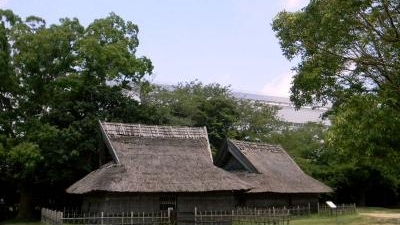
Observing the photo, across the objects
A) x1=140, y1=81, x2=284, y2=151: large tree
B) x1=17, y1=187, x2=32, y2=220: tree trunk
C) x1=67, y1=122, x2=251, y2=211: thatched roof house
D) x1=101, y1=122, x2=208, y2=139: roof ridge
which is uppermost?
x1=140, y1=81, x2=284, y2=151: large tree

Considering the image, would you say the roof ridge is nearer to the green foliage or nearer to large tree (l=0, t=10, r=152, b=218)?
large tree (l=0, t=10, r=152, b=218)

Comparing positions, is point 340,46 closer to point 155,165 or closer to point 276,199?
point 155,165

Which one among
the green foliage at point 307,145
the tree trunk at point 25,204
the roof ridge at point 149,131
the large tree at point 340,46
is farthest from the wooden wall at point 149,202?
the green foliage at point 307,145

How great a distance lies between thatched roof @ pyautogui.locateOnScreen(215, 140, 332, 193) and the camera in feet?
108

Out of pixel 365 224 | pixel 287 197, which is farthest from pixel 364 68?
pixel 287 197

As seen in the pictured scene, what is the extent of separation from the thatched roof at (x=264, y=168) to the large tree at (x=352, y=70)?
13.8 meters

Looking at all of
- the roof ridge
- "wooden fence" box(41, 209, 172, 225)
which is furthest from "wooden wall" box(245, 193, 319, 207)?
"wooden fence" box(41, 209, 172, 225)

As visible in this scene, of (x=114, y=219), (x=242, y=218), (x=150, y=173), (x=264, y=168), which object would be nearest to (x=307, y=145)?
(x=264, y=168)

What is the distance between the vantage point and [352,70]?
18.3 metres

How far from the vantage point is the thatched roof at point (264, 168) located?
1296 inches

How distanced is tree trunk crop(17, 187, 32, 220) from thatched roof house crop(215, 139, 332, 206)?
13.4 meters

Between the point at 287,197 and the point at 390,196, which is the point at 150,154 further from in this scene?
the point at 390,196

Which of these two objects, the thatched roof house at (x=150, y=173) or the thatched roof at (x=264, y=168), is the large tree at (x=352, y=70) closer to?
the thatched roof house at (x=150, y=173)

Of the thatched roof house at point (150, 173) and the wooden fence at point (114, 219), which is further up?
the thatched roof house at point (150, 173)
